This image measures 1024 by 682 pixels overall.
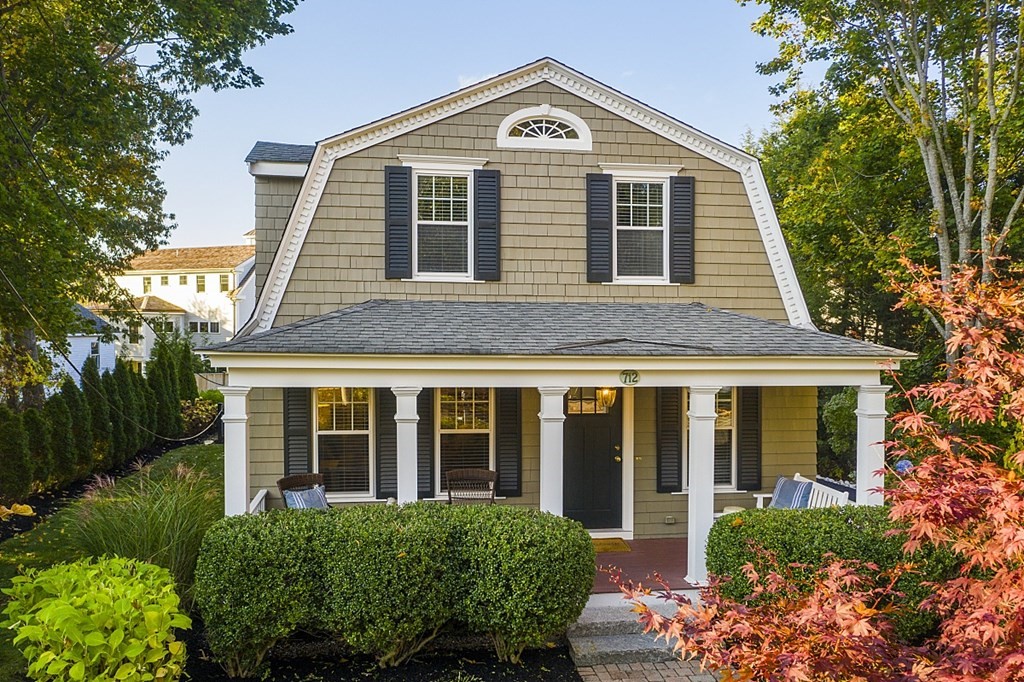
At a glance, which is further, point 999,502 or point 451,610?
point 451,610

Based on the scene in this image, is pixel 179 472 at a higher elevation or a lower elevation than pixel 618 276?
lower

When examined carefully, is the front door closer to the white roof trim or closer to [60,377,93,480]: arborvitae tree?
the white roof trim

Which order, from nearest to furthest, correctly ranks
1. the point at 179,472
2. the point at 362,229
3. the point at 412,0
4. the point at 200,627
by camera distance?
the point at 200,627, the point at 179,472, the point at 362,229, the point at 412,0

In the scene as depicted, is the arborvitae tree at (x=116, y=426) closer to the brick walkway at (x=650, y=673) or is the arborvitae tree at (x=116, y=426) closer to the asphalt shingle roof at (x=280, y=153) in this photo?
the asphalt shingle roof at (x=280, y=153)

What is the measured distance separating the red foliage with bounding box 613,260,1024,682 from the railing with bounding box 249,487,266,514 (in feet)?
18.1

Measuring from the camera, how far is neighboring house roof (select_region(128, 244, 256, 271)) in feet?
135

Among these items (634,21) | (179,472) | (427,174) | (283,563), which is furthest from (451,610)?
(634,21)

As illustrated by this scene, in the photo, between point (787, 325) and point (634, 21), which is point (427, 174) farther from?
point (634, 21)

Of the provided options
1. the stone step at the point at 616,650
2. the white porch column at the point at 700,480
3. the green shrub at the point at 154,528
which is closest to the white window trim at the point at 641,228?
the white porch column at the point at 700,480

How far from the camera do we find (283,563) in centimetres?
525

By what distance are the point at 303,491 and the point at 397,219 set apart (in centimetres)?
375

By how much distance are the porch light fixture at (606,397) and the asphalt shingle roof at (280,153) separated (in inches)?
210

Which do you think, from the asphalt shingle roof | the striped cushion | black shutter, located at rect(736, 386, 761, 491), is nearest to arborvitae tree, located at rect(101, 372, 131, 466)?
the asphalt shingle roof

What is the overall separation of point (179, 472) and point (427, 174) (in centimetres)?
489
